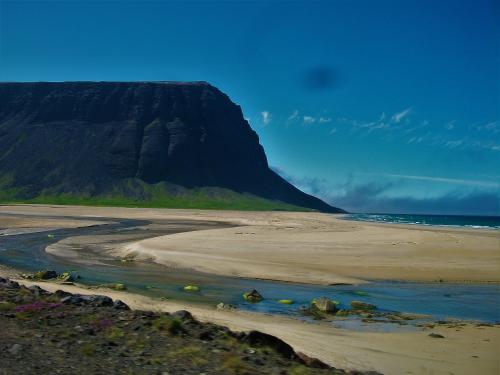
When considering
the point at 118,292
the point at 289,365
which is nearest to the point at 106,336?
the point at 289,365

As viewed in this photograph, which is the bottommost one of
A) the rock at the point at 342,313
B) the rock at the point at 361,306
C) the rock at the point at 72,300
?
the rock at the point at 342,313

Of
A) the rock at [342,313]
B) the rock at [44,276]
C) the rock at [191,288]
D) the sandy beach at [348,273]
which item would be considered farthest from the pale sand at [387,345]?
the rock at [44,276]

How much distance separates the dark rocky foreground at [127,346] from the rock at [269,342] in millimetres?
23

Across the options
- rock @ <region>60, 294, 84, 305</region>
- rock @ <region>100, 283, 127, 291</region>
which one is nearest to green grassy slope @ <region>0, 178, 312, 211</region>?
rock @ <region>100, 283, 127, 291</region>

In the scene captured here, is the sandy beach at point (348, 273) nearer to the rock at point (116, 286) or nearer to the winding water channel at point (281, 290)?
the rock at point (116, 286)

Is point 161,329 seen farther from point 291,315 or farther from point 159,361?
point 291,315

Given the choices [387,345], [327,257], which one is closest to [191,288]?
[387,345]

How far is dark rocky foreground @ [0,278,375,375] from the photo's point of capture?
9.53 m

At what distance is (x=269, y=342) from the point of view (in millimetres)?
11445

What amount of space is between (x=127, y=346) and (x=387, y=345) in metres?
7.55

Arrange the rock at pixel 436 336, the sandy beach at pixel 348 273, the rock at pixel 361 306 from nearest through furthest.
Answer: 1. the sandy beach at pixel 348 273
2. the rock at pixel 436 336
3. the rock at pixel 361 306

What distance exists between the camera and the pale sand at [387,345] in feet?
39.4

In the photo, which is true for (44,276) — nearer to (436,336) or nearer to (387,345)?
(387,345)

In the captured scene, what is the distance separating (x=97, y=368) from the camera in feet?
30.8
